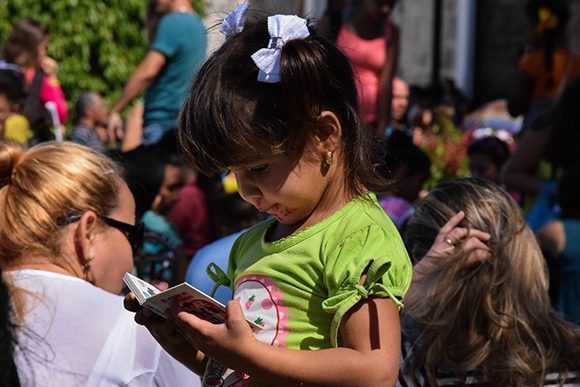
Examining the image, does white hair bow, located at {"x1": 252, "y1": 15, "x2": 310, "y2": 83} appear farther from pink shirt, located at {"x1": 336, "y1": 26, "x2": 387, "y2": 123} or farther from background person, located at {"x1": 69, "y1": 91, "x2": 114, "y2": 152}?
background person, located at {"x1": 69, "y1": 91, "x2": 114, "y2": 152}

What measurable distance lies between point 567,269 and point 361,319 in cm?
267

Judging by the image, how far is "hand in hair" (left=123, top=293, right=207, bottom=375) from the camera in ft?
7.57

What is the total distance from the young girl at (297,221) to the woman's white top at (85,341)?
19.9 inches

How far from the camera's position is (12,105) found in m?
6.56

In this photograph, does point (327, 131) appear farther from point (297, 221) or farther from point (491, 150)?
point (491, 150)

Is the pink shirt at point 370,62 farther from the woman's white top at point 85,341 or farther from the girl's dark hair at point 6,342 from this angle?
the girl's dark hair at point 6,342

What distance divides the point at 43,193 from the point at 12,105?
3740mm

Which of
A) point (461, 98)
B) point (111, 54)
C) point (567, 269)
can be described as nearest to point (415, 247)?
point (567, 269)

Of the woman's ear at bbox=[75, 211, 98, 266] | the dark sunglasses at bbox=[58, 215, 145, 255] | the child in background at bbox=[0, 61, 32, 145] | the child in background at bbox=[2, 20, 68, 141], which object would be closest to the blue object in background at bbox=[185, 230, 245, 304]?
the dark sunglasses at bbox=[58, 215, 145, 255]

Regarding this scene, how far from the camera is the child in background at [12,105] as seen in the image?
6.30 meters

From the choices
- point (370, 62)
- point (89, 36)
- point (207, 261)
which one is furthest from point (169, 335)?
point (89, 36)

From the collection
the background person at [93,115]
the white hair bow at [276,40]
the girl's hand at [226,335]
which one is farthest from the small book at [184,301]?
the background person at [93,115]

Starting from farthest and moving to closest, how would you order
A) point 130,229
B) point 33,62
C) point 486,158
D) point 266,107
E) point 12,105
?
1. point 33,62
2. point 486,158
3. point 12,105
4. point 130,229
5. point 266,107

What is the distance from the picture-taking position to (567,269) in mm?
4629
